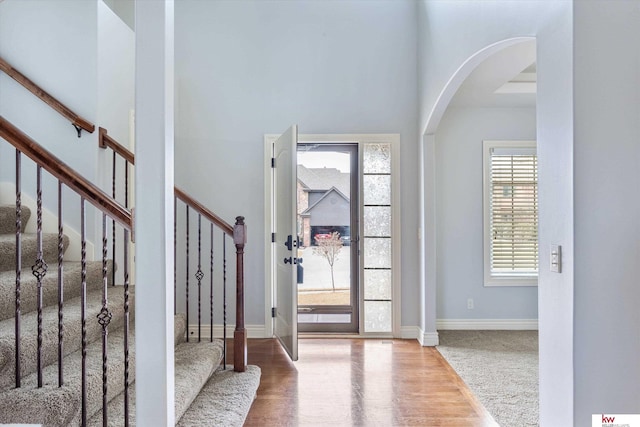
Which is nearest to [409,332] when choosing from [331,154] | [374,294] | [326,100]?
[374,294]

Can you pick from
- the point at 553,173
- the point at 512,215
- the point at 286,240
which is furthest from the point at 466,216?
the point at 553,173

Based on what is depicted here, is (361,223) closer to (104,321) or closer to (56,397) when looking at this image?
(104,321)

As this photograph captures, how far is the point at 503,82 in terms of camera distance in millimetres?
3693

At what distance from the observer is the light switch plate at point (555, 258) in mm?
1804

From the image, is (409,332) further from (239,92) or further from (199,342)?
(239,92)

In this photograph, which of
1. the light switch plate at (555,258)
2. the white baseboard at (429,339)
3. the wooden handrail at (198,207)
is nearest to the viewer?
the light switch plate at (555,258)

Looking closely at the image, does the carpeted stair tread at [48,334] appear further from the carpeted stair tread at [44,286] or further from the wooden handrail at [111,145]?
the wooden handrail at [111,145]

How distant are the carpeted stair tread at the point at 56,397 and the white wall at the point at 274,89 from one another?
7.72ft

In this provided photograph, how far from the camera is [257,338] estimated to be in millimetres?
4266

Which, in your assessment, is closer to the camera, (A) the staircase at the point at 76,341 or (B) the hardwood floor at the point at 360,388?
(A) the staircase at the point at 76,341

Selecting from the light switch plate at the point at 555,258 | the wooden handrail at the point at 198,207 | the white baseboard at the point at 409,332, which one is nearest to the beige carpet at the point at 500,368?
the white baseboard at the point at 409,332

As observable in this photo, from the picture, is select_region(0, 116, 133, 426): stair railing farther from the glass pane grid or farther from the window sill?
the window sill

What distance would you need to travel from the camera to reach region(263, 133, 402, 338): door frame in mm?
4277

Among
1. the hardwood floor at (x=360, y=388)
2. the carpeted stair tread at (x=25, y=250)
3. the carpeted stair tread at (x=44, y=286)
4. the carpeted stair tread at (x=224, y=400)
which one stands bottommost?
the hardwood floor at (x=360, y=388)
